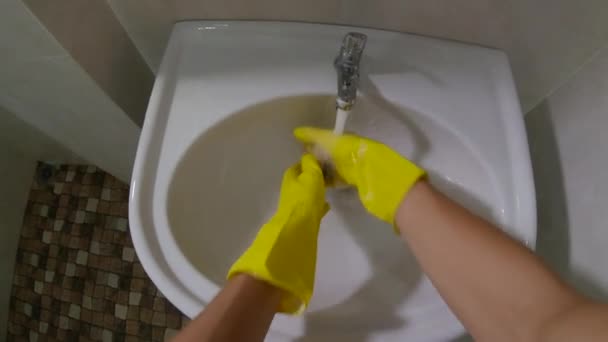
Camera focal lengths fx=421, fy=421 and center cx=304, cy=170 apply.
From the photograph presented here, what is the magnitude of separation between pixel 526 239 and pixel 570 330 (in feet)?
0.49

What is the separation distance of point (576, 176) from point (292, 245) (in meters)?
0.38

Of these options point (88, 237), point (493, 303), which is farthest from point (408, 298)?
point (88, 237)

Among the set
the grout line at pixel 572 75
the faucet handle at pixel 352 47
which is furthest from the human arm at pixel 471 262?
the grout line at pixel 572 75

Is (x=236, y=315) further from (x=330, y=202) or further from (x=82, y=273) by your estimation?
(x=82, y=273)

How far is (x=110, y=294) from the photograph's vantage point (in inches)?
39.5

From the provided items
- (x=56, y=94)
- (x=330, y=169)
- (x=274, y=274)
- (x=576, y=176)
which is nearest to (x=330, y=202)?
(x=330, y=169)

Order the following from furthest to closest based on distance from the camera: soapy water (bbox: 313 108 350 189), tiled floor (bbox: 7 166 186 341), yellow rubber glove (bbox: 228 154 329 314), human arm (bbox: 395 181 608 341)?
tiled floor (bbox: 7 166 186 341) < soapy water (bbox: 313 108 350 189) < yellow rubber glove (bbox: 228 154 329 314) < human arm (bbox: 395 181 608 341)

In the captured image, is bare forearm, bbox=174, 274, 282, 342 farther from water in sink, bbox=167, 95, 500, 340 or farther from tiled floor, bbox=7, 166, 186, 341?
tiled floor, bbox=7, 166, 186, 341

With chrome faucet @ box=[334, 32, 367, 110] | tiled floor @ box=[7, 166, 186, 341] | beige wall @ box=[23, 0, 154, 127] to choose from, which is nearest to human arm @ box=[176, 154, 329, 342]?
chrome faucet @ box=[334, 32, 367, 110]

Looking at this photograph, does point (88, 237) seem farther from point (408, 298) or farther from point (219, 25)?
point (408, 298)

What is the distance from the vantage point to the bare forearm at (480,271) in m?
0.36

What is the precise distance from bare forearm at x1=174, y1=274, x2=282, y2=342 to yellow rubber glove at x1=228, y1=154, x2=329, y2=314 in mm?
15

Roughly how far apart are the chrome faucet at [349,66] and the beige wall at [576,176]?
0.29 metres

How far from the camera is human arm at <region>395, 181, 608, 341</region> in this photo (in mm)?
340
